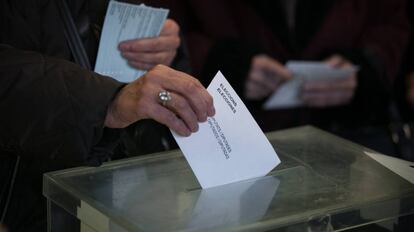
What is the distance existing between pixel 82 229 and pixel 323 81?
159 cm

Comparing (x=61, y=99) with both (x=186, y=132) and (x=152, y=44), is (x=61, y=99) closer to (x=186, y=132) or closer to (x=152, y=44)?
(x=186, y=132)

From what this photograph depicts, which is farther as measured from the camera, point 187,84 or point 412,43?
point 412,43

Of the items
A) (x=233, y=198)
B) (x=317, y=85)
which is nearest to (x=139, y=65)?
(x=233, y=198)

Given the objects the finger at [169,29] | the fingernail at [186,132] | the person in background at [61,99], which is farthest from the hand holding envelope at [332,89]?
the fingernail at [186,132]

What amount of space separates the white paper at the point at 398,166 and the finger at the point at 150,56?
1.52 feet

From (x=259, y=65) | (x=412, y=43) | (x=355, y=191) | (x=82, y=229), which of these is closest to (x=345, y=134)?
(x=259, y=65)

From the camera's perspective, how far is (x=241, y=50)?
2.64m

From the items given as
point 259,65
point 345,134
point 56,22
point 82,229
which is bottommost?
point 345,134

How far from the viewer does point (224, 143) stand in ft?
4.31

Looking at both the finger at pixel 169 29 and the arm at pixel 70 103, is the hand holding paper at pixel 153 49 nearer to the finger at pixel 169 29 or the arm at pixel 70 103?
the finger at pixel 169 29

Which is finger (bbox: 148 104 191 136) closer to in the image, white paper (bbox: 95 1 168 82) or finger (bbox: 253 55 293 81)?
white paper (bbox: 95 1 168 82)

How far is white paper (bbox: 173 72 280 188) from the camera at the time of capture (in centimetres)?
130

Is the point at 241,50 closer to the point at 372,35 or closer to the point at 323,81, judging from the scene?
the point at 323,81

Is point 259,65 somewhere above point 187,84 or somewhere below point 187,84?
below
